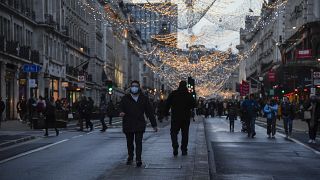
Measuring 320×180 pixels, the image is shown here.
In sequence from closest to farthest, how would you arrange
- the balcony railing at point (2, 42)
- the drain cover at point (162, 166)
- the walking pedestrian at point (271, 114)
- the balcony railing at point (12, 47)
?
the drain cover at point (162, 166)
the walking pedestrian at point (271, 114)
the balcony railing at point (2, 42)
the balcony railing at point (12, 47)

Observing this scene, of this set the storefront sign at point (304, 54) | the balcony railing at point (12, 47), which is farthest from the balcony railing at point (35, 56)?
the storefront sign at point (304, 54)

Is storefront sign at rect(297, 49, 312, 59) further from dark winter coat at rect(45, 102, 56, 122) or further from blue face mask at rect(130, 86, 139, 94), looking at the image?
blue face mask at rect(130, 86, 139, 94)

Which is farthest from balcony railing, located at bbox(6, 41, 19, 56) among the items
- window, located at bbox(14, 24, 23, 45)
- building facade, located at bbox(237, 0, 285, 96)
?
building facade, located at bbox(237, 0, 285, 96)

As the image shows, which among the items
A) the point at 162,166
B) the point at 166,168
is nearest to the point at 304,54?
the point at 162,166

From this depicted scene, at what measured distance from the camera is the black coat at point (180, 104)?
1633 cm

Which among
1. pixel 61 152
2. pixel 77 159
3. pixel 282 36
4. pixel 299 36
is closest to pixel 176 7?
pixel 61 152

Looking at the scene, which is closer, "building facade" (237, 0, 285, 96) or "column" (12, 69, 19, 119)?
"column" (12, 69, 19, 119)

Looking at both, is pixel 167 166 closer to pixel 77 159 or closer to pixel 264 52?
pixel 77 159

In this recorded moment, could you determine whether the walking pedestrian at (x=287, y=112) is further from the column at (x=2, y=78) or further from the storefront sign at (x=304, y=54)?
the storefront sign at (x=304, y=54)

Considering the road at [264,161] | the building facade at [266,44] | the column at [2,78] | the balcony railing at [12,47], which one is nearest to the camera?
the road at [264,161]

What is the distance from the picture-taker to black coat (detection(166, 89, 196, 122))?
16328 millimetres

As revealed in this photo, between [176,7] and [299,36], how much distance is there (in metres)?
48.1

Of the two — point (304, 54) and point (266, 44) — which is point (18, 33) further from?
point (266, 44)

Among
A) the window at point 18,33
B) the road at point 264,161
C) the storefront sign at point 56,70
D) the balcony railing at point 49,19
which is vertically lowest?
the road at point 264,161
